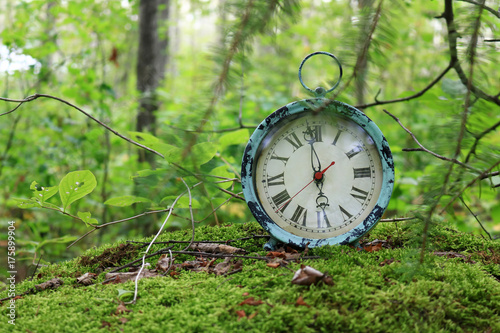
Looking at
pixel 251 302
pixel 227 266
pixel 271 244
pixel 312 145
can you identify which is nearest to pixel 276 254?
pixel 271 244

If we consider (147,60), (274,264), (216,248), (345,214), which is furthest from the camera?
(147,60)

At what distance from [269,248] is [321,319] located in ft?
2.09

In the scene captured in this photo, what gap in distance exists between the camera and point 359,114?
1.76 m

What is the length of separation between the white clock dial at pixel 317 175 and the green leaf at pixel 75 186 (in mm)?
811

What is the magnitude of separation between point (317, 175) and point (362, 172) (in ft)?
0.70

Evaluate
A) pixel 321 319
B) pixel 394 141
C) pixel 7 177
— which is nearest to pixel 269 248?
pixel 321 319

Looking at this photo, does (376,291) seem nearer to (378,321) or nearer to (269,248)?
(378,321)

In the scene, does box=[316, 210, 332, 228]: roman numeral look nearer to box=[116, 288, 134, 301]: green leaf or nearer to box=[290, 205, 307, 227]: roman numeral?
box=[290, 205, 307, 227]: roman numeral

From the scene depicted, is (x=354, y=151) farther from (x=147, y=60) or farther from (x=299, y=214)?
(x=147, y=60)

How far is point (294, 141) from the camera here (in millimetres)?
1871

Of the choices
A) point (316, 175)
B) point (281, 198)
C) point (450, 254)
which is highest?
point (316, 175)

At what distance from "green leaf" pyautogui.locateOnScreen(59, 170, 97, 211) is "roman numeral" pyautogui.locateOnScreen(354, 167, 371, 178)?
1271 mm

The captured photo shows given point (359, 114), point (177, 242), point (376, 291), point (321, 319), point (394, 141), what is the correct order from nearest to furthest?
point (321, 319)
point (376, 291)
point (359, 114)
point (177, 242)
point (394, 141)

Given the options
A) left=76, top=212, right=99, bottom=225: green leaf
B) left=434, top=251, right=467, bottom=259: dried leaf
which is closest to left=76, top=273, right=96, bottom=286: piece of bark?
left=76, top=212, right=99, bottom=225: green leaf
